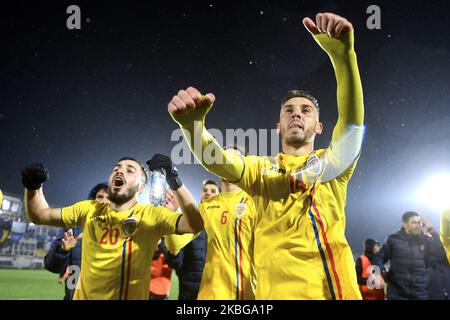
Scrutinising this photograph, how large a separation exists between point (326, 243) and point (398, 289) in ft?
17.0

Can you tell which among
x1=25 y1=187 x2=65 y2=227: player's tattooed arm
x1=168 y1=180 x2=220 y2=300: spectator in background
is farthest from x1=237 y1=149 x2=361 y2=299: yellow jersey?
x1=168 y1=180 x2=220 y2=300: spectator in background

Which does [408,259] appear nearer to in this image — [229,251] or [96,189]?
[229,251]

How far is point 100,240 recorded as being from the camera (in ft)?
11.2

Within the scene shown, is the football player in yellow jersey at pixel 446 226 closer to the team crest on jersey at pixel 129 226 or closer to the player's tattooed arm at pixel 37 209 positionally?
the team crest on jersey at pixel 129 226

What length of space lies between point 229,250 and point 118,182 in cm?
123

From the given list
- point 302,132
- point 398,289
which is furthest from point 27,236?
point 302,132

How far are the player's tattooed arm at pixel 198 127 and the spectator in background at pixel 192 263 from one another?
2.76 metres

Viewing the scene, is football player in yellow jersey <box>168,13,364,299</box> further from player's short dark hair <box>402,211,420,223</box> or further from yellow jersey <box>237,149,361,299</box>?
player's short dark hair <box>402,211,420,223</box>

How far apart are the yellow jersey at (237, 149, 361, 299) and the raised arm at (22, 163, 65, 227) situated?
2.00 m

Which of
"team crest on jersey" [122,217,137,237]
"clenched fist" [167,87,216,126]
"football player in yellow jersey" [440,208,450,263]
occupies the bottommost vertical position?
"team crest on jersey" [122,217,137,237]

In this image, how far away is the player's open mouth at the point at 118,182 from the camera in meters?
3.65

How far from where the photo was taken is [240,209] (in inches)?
157

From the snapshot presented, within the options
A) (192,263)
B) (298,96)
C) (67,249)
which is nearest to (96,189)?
(67,249)

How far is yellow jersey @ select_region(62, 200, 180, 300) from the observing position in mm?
3273
